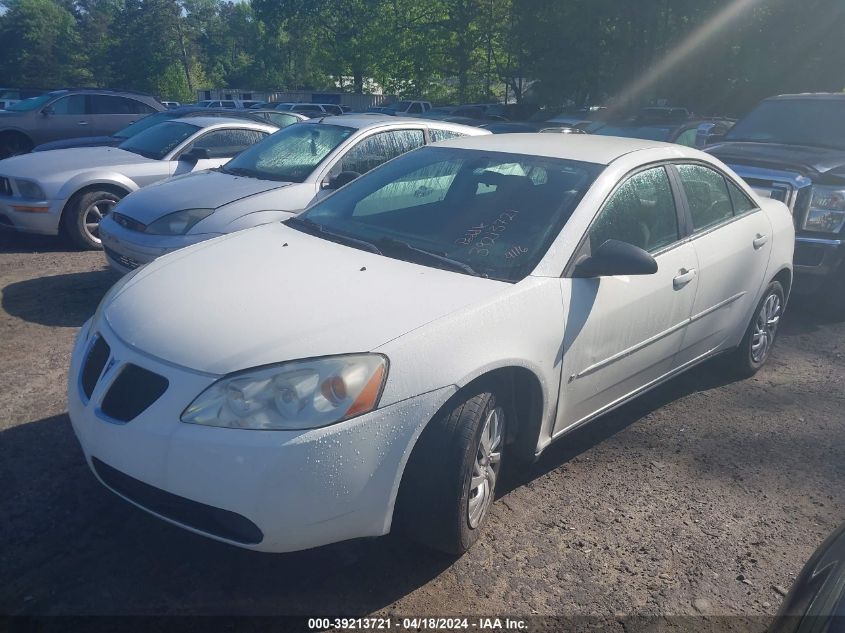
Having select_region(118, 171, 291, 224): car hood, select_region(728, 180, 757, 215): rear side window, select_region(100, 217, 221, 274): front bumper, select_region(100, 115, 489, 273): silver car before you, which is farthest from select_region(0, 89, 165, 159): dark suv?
select_region(728, 180, 757, 215): rear side window

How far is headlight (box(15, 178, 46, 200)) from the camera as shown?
746cm

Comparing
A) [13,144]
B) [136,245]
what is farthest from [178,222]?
[13,144]

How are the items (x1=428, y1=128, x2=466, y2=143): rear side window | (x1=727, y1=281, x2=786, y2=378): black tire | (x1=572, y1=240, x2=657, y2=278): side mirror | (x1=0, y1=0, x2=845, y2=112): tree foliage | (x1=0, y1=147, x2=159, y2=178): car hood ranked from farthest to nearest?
1. (x1=0, y1=0, x2=845, y2=112): tree foliage
2. (x1=0, y1=147, x2=159, y2=178): car hood
3. (x1=428, y1=128, x2=466, y2=143): rear side window
4. (x1=727, y1=281, x2=786, y2=378): black tire
5. (x1=572, y1=240, x2=657, y2=278): side mirror

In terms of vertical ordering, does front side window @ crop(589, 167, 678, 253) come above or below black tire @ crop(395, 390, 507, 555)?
above

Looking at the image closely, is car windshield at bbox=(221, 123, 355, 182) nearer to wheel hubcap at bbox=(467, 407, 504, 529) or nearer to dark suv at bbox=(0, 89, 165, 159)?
wheel hubcap at bbox=(467, 407, 504, 529)

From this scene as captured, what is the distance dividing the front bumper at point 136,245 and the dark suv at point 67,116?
9.23 metres

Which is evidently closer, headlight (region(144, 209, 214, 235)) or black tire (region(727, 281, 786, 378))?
black tire (region(727, 281, 786, 378))

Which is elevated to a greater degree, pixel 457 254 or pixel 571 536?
pixel 457 254

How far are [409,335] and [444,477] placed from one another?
56cm

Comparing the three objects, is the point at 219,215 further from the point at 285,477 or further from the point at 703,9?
the point at 703,9

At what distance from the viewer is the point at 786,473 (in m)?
3.96

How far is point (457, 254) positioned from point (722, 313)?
2.00 meters

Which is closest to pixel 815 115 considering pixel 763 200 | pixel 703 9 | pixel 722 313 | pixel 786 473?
pixel 763 200

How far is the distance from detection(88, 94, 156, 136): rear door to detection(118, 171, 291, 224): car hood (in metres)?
8.98
